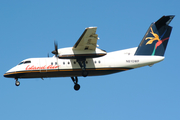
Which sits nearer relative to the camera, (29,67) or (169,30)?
(29,67)

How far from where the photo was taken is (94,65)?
2527 cm

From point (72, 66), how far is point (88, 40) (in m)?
3.18

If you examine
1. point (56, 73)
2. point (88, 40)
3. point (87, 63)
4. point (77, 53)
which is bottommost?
point (56, 73)

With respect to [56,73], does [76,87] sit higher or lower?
lower

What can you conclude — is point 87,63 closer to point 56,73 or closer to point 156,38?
point 56,73

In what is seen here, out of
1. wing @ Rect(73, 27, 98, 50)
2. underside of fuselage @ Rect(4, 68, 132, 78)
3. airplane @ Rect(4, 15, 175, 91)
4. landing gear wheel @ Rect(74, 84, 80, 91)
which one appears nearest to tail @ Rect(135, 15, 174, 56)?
airplane @ Rect(4, 15, 175, 91)

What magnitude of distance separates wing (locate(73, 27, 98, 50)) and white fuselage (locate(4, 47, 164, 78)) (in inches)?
67.2

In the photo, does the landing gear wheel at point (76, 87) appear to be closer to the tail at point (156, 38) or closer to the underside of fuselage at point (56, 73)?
the underside of fuselage at point (56, 73)

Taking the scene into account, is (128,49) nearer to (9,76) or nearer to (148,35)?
(148,35)

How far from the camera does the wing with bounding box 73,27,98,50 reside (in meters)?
21.9

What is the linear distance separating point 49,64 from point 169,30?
1081 centimetres

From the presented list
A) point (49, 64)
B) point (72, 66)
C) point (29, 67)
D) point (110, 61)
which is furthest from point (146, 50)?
point (29, 67)

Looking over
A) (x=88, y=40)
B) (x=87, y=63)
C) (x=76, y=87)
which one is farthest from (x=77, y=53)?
(x=76, y=87)

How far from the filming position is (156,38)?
26.8 metres
